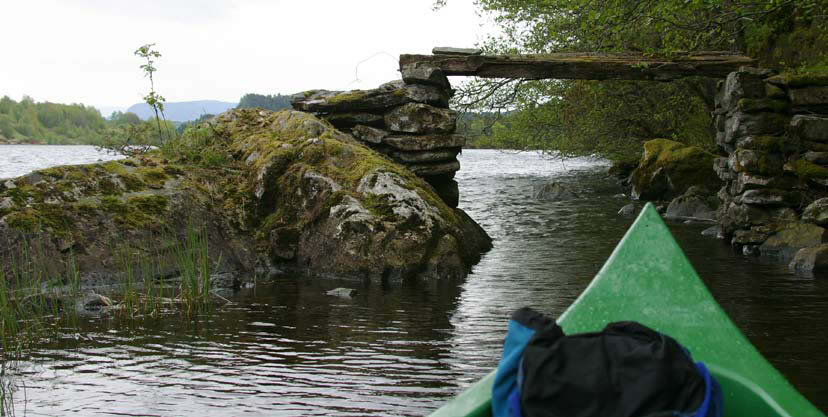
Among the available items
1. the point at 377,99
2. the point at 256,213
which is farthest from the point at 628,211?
the point at 256,213

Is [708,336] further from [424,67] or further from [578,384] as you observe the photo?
[424,67]

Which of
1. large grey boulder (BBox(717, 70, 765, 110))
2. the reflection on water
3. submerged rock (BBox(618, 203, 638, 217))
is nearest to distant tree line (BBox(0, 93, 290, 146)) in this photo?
the reflection on water

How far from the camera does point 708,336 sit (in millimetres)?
3846

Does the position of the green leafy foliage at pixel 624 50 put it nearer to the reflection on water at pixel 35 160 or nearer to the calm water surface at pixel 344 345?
the calm water surface at pixel 344 345

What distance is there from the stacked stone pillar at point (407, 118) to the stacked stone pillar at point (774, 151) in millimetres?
4638

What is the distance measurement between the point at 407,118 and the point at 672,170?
9519mm

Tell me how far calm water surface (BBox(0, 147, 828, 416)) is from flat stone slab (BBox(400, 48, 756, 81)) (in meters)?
3.46

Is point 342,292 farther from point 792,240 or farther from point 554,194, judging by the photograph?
point 554,194

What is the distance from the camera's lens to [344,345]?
6824 mm

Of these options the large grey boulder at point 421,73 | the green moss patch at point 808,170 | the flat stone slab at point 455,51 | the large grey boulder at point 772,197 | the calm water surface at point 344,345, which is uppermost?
the flat stone slab at point 455,51

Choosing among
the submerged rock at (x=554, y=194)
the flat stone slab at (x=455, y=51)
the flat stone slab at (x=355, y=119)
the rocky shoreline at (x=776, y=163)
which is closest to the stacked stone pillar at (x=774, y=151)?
the rocky shoreline at (x=776, y=163)

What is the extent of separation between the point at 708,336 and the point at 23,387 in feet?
15.3

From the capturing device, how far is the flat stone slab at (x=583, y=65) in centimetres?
1282

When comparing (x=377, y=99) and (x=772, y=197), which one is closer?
(x=772, y=197)
